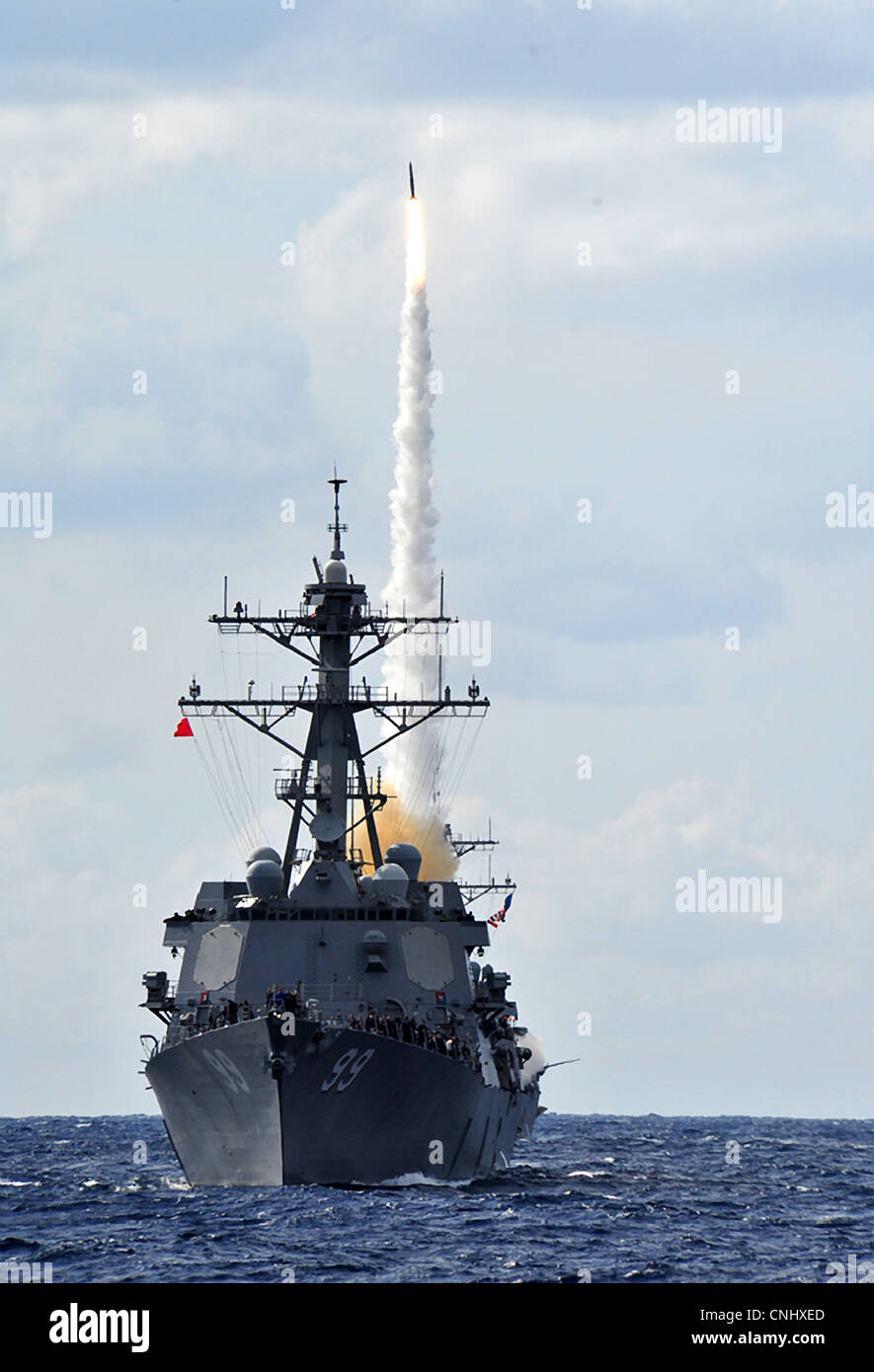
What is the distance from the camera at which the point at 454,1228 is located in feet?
96.8

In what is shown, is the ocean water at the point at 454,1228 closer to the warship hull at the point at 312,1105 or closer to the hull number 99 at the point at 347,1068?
the warship hull at the point at 312,1105

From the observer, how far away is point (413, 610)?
151 feet

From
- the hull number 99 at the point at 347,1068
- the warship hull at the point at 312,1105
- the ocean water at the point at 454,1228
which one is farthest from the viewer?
the hull number 99 at the point at 347,1068

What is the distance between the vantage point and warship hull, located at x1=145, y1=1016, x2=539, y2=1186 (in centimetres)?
3322

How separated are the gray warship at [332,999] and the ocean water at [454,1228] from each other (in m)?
0.75

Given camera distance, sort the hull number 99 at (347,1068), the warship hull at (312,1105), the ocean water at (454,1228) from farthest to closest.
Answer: the hull number 99 at (347,1068), the warship hull at (312,1105), the ocean water at (454,1228)

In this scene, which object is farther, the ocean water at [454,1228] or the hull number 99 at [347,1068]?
the hull number 99 at [347,1068]

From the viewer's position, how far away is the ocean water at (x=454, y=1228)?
83.2 feet

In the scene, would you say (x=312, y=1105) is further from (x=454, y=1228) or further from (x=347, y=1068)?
(x=454, y=1228)

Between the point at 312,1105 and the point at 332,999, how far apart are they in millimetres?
4403

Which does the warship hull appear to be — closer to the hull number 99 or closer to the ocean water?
the hull number 99

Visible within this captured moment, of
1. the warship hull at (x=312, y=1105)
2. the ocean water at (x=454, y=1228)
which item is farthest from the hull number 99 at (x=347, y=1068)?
the ocean water at (x=454, y=1228)

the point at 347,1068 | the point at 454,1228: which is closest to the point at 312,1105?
the point at 347,1068
